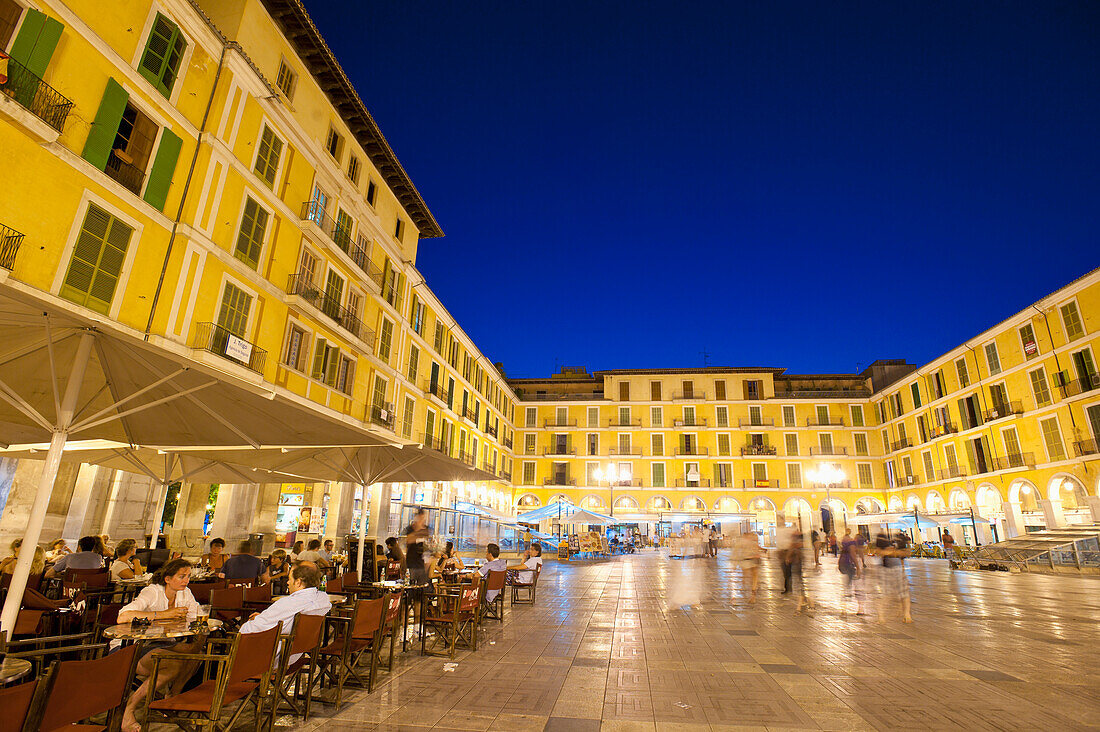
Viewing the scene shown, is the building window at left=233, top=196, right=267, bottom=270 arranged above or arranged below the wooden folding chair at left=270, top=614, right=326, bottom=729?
above

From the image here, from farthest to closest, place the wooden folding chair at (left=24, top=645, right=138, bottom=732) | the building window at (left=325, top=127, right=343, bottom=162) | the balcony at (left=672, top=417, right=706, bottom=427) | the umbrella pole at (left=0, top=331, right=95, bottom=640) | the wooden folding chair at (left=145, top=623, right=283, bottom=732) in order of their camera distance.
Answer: the balcony at (left=672, top=417, right=706, bottom=427), the building window at (left=325, top=127, right=343, bottom=162), the umbrella pole at (left=0, top=331, right=95, bottom=640), the wooden folding chair at (left=145, top=623, right=283, bottom=732), the wooden folding chair at (left=24, top=645, right=138, bottom=732)

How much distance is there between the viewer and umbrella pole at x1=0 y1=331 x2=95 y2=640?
440cm

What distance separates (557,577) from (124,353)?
13.3 metres

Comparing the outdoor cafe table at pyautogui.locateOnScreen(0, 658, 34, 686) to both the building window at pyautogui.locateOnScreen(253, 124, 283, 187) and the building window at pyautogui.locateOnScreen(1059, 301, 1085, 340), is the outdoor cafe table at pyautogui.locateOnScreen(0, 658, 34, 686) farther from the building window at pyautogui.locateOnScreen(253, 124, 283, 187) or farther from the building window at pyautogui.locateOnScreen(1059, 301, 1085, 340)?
the building window at pyautogui.locateOnScreen(1059, 301, 1085, 340)

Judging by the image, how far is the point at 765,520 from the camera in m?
42.0

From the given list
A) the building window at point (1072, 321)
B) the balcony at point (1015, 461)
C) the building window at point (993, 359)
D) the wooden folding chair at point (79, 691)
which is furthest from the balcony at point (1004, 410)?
the wooden folding chair at point (79, 691)

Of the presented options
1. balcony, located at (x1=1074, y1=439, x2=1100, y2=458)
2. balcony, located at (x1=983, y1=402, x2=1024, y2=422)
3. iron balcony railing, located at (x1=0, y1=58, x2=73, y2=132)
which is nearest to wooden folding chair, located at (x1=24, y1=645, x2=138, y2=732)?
iron balcony railing, located at (x1=0, y1=58, x2=73, y2=132)

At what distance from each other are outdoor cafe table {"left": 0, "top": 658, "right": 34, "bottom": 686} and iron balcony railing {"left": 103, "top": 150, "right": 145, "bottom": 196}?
9.92m

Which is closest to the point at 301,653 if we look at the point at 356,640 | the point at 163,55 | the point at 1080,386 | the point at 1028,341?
the point at 356,640

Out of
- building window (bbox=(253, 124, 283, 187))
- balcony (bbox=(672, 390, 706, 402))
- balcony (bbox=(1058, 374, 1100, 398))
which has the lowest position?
balcony (bbox=(1058, 374, 1100, 398))

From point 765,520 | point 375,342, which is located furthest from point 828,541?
point 375,342

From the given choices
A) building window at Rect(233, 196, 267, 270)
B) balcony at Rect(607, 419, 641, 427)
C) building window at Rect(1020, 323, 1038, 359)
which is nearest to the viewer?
building window at Rect(233, 196, 267, 270)

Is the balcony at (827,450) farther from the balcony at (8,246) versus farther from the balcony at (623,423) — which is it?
the balcony at (8,246)

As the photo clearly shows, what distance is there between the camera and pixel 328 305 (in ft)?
57.4
